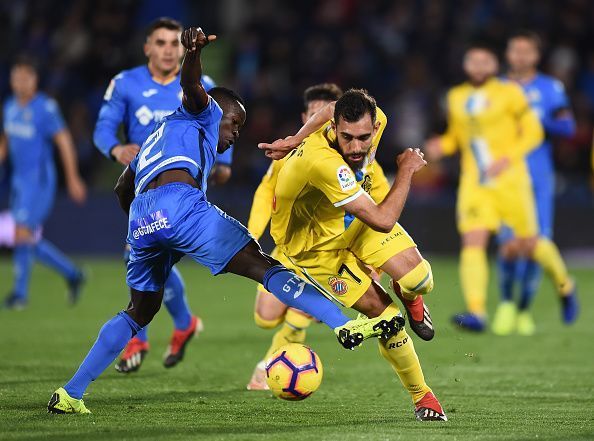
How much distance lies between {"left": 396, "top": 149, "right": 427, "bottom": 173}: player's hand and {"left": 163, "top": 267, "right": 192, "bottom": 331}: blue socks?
8.81 ft

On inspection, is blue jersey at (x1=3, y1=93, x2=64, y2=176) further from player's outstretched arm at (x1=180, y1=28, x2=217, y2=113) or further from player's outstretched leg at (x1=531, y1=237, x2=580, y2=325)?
player's outstretched arm at (x1=180, y1=28, x2=217, y2=113)

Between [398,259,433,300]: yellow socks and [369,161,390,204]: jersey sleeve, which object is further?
[369,161,390,204]: jersey sleeve

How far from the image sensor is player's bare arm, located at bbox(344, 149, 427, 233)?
241 inches

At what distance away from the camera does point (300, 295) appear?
6.09m

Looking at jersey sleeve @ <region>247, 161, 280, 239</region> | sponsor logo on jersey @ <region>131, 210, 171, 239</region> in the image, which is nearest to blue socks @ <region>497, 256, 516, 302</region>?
jersey sleeve @ <region>247, 161, 280, 239</region>

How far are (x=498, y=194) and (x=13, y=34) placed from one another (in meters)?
11.6

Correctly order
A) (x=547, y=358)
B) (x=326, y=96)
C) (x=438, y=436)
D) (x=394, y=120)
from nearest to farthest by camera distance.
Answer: (x=438, y=436)
(x=326, y=96)
(x=547, y=358)
(x=394, y=120)

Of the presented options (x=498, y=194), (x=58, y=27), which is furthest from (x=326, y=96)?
(x=58, y=27)

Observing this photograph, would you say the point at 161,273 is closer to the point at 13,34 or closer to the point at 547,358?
the point at 547,358

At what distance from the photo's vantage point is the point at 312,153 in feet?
20.9

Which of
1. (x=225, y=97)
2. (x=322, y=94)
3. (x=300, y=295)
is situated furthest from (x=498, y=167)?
(x=300, y=295)

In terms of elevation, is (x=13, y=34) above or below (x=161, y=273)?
below

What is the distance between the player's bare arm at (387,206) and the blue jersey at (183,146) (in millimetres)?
871

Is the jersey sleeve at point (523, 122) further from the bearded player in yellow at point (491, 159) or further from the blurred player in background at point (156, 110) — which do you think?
the blurred player in background at point (156, 110)
